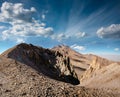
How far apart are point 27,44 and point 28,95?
3522 cm

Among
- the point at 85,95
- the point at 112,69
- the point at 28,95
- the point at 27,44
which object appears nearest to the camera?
the point at 28,95

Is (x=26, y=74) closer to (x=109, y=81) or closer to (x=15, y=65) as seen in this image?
(x=15, y=65)

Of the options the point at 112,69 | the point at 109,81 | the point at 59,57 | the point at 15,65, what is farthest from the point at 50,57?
the point at 15,65

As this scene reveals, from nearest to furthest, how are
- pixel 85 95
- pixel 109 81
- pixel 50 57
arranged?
pixel 85 95
pixel 109 81
pixel 50 57

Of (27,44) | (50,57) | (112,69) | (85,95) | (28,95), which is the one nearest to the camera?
(28,95)

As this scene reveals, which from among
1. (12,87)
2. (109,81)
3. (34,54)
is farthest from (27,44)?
(12,87)

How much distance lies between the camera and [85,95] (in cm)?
2044

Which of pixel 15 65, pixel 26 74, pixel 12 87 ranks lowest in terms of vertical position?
pixel 12 87

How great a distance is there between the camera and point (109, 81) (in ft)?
129

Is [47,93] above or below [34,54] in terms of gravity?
below

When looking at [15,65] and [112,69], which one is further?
[112,69]

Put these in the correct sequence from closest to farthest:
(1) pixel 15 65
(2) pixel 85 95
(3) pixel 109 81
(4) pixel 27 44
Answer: (2) pixel 85 95
(1) pixel 15 65
(3) pixel 109 81
(4) pixel 27 44

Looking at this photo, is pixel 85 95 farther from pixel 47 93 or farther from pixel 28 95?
pixel 28 95

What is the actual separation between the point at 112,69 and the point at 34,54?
2038 cm
